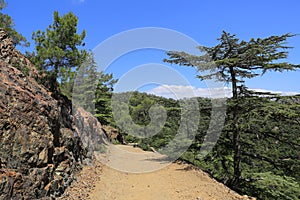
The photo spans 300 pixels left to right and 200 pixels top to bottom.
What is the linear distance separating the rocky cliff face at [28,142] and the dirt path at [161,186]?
148cm

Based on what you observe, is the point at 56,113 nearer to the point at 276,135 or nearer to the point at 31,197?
the point at 31,197

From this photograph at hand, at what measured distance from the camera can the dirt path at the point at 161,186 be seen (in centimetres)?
736

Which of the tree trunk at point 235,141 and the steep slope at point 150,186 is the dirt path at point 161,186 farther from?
the tree trunk at point 235,141

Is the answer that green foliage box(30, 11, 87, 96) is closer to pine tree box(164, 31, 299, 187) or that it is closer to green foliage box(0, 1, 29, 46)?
green foliage box(0, 1, 29, 46)

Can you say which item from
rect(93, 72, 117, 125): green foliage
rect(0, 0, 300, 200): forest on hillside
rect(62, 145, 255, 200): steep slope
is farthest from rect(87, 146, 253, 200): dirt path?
rect(93, 72, 117, 125): green foliage

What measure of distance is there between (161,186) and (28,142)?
5.06m

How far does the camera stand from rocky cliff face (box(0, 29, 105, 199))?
205 inches

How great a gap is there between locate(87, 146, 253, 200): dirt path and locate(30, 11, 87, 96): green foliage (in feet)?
16.4

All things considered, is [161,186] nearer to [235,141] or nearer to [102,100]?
[235,141]

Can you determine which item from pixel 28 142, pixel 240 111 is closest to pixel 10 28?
pixel 28 142

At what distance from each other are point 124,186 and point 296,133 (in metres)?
7.63

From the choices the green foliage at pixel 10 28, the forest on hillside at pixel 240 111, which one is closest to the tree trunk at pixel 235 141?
the forest on hillside at pixel 240 111

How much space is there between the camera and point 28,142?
19.7 ft

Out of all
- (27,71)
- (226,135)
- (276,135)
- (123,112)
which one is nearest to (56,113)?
(27,71)
